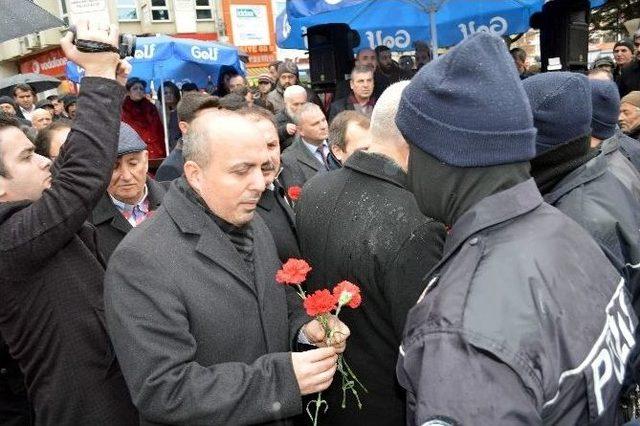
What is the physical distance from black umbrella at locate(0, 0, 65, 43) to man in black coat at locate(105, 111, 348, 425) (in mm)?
1110

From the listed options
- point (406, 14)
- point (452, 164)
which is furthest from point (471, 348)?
point (406, 14)

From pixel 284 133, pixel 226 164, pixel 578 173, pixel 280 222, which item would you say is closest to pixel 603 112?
pixel 578 173

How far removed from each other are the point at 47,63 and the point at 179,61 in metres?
22.2

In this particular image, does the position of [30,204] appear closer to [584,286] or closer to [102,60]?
[102,60]

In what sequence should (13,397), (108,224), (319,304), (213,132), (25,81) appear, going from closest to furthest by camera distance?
(319,304), (213,132), (13,397), (108,224), (25,81)

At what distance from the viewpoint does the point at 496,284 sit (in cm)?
114

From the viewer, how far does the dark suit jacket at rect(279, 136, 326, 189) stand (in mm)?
4594

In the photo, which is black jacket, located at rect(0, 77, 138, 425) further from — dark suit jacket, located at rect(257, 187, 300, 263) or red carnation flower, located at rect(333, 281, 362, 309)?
dark suit jacket, located at rect(257, 187, 300, 263)

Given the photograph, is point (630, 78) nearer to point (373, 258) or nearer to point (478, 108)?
point (373, 258)

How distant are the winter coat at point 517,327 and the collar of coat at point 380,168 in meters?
0.84

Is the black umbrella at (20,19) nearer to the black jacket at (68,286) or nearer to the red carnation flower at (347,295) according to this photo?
the black jacket at (68,286)

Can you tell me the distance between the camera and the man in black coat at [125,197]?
9.15 feet

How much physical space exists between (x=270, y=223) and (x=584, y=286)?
206 centimetres

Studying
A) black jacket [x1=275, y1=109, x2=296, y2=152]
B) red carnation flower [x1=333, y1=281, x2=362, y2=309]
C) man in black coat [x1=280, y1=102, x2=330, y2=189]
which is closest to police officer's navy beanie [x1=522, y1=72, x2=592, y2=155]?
red carnation flower [x1=333, y1=281, x2=362, y2=309]
